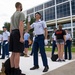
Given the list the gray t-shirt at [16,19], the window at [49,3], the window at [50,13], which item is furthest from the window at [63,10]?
the gray t-shirt at [16,19]

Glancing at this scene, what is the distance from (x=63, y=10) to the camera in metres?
69.5

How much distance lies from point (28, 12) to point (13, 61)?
87.4 metres

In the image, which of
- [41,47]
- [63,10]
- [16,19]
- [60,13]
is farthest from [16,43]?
[60,13]

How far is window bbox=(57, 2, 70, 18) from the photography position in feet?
220

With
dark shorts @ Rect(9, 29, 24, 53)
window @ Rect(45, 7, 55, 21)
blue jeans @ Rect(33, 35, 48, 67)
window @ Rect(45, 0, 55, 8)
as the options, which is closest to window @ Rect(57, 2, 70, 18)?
window @ Rect(45, 7, 55, 21)

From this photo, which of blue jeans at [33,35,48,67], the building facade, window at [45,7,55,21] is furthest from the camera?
window at [45,7,55,21]

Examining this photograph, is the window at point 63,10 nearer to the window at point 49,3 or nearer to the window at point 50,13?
the window at point 50,13

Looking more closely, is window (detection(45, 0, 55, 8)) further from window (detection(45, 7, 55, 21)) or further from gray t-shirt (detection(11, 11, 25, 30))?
gray t-shirt (detection(11, 11, 25, 30))

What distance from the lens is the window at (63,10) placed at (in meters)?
67.0

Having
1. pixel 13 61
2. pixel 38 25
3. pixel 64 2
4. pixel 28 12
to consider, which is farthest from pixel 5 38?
pixel 28 12

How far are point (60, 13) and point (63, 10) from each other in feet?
5.22

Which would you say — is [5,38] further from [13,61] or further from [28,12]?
[28,12]

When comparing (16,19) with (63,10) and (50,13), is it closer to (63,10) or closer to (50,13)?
(63,10)

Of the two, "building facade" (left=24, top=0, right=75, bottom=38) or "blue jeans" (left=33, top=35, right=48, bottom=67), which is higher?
"building facade" (left=24, top=0, right=75, bottom=38)
